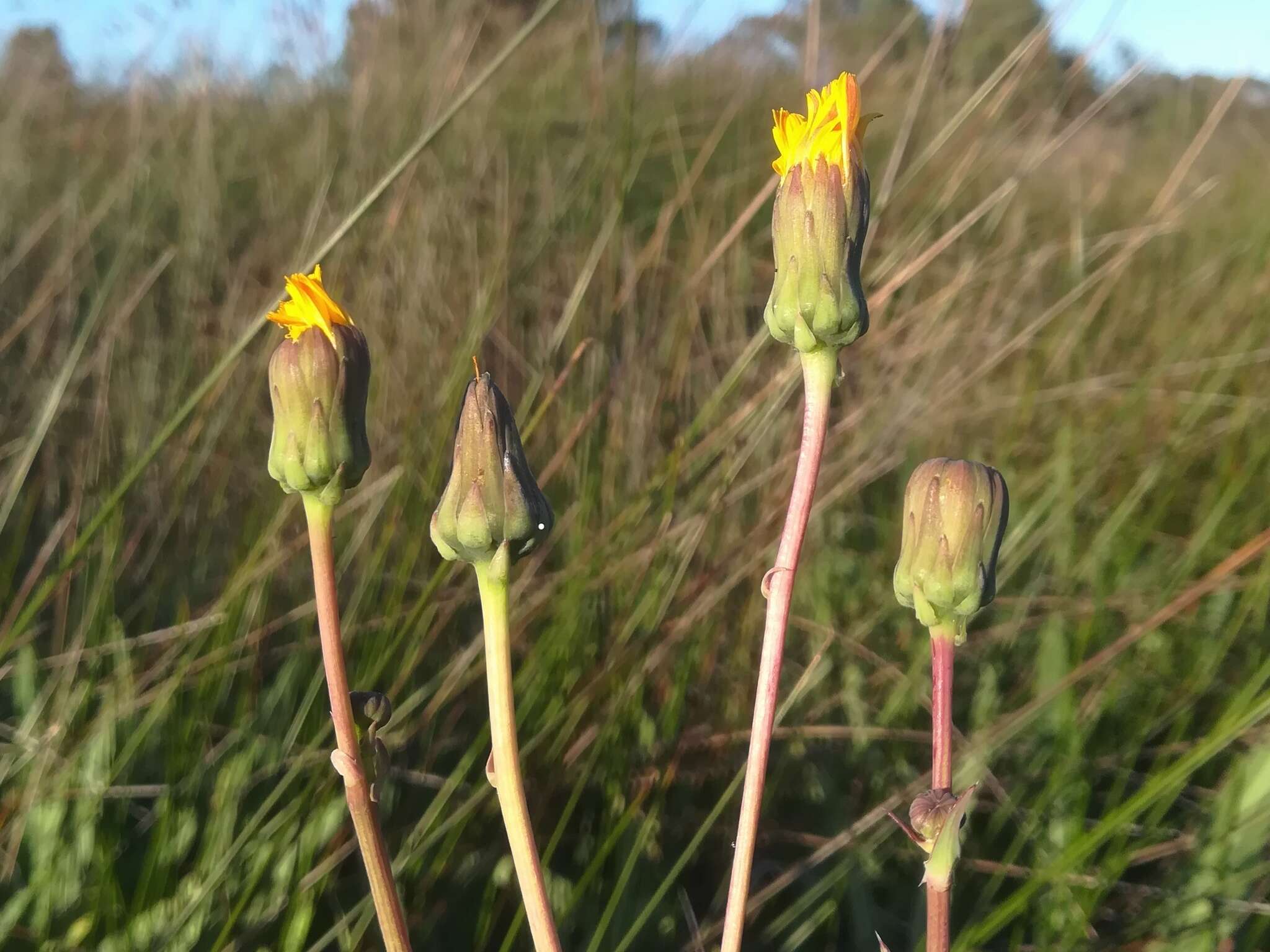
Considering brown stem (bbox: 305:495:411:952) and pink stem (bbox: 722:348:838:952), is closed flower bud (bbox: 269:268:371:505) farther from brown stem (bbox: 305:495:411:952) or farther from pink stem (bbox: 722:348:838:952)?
pink stem (bbox: 722:348:838:952)

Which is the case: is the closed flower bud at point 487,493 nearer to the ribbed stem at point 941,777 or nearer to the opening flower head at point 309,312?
the opening flower head at point 309,312

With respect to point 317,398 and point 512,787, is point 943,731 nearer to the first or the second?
point 512,787

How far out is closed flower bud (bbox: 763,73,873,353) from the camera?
0.49 meters

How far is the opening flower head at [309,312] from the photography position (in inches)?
19.5

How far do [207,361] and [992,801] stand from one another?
147cm

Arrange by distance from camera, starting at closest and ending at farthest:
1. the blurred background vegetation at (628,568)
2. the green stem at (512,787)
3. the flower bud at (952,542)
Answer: the green stem at (512,787) < the flower bud at (952,542) < the blurred background vegetation at (628,568)

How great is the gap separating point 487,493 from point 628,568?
69cm

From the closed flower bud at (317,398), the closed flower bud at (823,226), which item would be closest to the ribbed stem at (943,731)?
the closed flower bud at (823,226)

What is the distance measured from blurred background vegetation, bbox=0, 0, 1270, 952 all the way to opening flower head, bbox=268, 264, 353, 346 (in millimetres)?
281

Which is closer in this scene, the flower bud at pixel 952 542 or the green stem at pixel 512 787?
the green stem at pixel 512 787

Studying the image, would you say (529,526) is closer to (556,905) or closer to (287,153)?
(556,905)

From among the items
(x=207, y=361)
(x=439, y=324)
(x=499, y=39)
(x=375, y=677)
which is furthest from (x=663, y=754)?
(x=499, y=39)

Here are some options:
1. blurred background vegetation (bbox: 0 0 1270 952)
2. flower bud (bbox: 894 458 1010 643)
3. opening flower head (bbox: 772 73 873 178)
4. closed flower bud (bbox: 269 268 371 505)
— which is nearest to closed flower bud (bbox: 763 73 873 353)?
opening flower head (bbox: 772 73 873 178)

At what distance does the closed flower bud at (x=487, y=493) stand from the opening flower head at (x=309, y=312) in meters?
0.08
